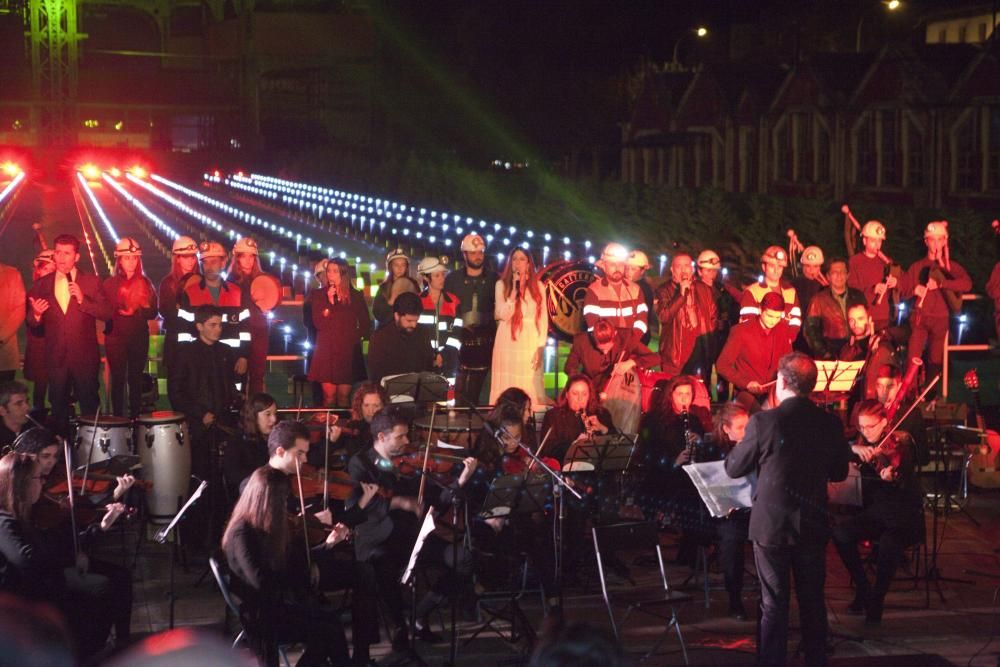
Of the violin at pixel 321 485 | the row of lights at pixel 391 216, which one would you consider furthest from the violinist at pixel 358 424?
the row of lights at pixel 391 216

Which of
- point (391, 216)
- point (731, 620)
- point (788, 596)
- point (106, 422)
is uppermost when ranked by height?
point (391, 216)

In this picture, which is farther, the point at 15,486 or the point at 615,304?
the point at 615,304

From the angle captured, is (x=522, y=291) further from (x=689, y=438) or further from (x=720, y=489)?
(x=720, y=489)

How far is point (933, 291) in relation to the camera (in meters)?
13.8

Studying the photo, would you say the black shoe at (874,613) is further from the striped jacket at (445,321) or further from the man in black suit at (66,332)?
the man in black suit at (66,332)

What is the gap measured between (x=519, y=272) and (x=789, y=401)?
4.78 meters

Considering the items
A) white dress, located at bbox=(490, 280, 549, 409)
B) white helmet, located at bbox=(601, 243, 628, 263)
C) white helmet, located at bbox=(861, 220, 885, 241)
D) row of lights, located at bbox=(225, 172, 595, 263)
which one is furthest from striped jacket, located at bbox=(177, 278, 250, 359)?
row of lights, located at bbox=(225, 172, 595, 263)

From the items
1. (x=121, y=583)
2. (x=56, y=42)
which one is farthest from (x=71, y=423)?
(x=56, y=42)

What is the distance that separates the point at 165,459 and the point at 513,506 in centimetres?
311

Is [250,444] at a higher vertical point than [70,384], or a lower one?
lower

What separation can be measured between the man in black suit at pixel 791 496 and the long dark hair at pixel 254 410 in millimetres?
3363

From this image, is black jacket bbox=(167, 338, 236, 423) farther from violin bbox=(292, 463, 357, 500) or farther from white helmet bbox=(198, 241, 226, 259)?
violin bbox=(292, 463, 357, 500)

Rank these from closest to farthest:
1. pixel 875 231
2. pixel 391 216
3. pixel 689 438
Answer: pixel 689 438 → pixel 875 231 → pixel 391 216

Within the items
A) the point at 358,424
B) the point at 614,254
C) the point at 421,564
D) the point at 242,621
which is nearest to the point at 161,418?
the point at 358,424
